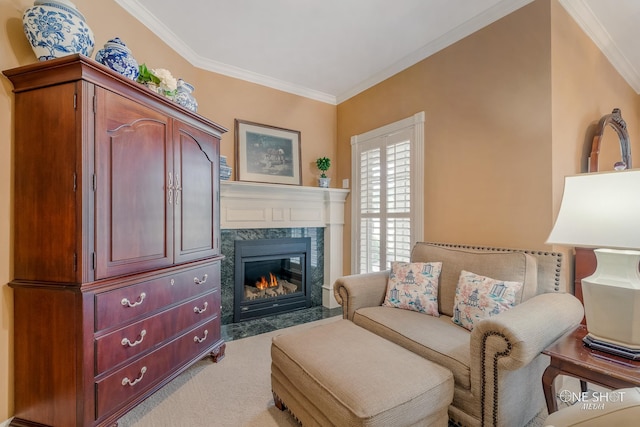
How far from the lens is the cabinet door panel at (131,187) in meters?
1.48

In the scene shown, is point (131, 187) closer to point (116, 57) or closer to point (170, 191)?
point (170, 191)

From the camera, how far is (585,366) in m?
1.24

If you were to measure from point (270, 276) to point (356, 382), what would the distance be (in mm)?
2454

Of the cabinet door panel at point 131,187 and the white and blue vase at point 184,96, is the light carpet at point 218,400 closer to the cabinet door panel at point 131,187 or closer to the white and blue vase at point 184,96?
the cabinet door panel at point 131,187

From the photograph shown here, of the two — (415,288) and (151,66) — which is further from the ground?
(151,66)

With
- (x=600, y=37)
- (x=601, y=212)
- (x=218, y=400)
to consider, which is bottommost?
(x=218, y=400)

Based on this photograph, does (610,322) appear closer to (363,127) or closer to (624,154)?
(624,154)

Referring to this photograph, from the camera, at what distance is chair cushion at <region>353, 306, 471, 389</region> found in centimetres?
150

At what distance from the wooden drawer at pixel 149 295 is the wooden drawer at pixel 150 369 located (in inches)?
10.6

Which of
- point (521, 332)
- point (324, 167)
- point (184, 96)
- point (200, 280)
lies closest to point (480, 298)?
point (521, 332)

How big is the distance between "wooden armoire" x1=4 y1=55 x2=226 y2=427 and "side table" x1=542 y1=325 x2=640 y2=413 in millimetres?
2169

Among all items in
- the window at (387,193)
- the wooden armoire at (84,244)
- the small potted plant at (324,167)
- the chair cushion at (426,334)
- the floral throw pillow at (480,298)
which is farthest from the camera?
the small potted plant at (324,167)

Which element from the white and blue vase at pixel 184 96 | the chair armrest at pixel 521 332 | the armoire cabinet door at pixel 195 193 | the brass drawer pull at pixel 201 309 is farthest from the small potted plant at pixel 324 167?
the chair armrest at pixel 521 332

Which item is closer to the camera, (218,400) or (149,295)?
(149,295)
